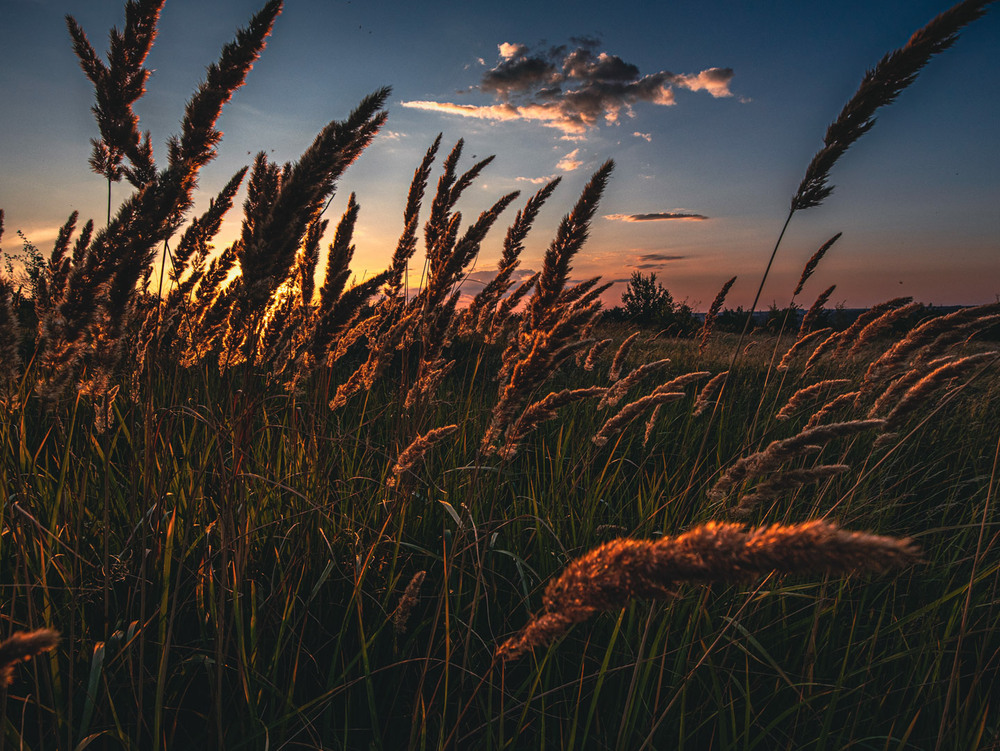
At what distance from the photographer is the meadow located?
4.25 feet

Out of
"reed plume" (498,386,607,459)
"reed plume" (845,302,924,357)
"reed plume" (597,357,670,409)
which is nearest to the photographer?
"reed plume" (498,386,607,459)

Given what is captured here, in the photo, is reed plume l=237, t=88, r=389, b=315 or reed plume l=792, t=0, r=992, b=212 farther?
reed plume l=792, t=0, r=992, b=212

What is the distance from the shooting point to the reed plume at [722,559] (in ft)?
1.85

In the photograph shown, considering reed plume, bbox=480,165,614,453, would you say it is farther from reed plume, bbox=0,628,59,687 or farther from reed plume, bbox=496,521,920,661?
reed plume, bbox=0,628,59,687

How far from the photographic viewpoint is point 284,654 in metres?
1.75

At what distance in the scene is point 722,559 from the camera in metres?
0.61

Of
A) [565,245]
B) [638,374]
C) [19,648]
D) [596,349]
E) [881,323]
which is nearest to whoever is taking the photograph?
[19,648]

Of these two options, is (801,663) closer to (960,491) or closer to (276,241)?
(276,241)

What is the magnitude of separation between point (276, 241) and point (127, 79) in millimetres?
1130

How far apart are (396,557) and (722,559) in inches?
58.2

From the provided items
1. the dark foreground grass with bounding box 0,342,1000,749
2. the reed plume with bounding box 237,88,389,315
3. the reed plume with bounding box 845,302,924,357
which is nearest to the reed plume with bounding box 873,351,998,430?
the dark foreground grass with bounding box 0,342,1000,749

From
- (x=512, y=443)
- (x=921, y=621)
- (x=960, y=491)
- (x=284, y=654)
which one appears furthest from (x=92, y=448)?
(x=960, y=491)

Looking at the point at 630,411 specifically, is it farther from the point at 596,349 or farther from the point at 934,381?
the point at 596,349

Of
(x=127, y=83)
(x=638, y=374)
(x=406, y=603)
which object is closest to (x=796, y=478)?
(x=638, y=374)
